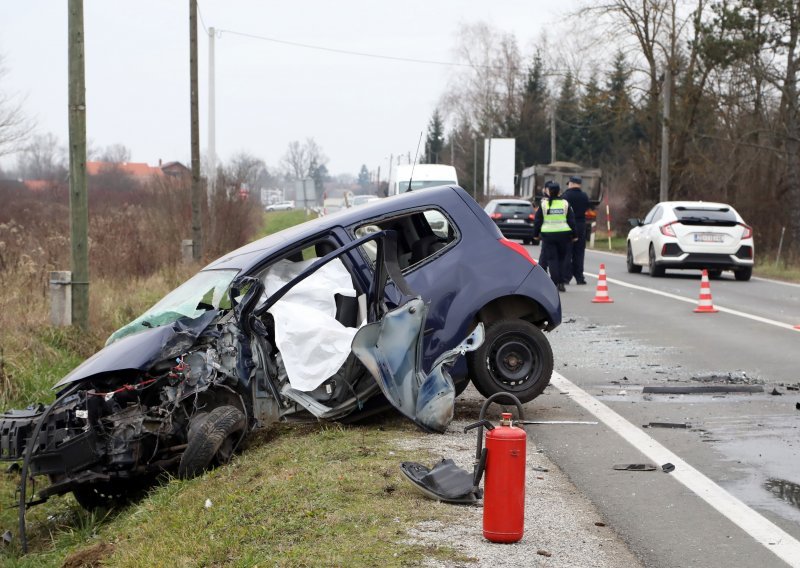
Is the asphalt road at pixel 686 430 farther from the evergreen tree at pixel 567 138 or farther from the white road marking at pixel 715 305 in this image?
the evergreen tree at pixel 567 138

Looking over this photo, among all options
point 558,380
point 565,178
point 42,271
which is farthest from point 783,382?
point 565,178

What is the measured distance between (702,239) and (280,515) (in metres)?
18.3

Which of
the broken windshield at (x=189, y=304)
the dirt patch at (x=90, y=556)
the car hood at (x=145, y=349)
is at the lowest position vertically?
the dirt patch at (x=90, y=556)

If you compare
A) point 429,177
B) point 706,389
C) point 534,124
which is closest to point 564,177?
point 429,177

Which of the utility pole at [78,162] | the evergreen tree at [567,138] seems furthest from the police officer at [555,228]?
the evergreen tree at [567,138]

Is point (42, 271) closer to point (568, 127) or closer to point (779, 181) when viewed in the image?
point (779, 181)

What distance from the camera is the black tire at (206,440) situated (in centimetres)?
709

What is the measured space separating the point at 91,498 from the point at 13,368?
14.4 ft

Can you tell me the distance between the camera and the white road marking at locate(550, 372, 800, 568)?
5.31 m

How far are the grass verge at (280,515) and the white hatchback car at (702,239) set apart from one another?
15715mm

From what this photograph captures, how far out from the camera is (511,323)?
8.50 metres

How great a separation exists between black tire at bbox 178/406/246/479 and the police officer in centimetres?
1197

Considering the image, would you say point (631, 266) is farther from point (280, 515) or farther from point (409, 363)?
point (280, 515)

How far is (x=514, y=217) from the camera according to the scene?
126 ft
